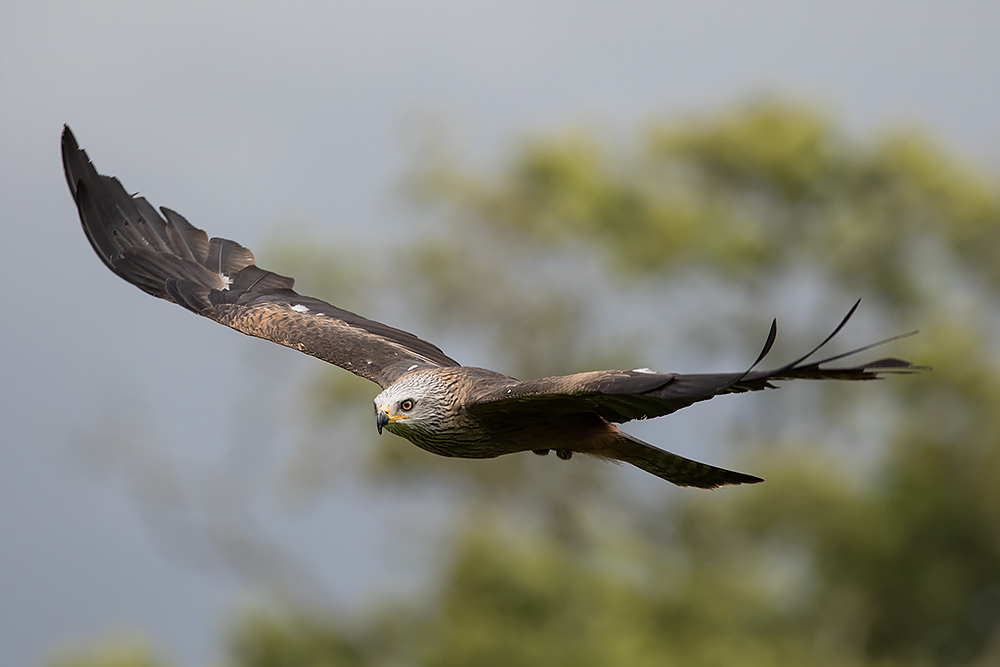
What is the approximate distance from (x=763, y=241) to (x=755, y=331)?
2.23 meters

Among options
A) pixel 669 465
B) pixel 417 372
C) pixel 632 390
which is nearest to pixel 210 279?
pixel 417 372

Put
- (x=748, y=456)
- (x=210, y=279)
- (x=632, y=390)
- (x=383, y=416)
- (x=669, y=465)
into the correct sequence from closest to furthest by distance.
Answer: (x=632, y=390) < (x=383, y=416) < (x=669, y=465) < (x=210, y=279) < (x=748, y=456)

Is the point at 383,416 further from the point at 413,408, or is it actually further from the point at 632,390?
the point at 632,390

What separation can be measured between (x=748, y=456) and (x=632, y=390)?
792 inches

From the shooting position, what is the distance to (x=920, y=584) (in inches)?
1053

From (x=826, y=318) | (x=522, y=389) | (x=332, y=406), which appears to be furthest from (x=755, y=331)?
(x=522, y=389)

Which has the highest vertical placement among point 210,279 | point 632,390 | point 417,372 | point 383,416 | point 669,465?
point 210,279

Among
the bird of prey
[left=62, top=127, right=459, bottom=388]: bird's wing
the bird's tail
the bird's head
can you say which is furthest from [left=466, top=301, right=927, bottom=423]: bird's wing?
[left=62, top=127, right=459, bottom=388]: bird's wing

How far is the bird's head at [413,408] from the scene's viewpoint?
696 centimetres

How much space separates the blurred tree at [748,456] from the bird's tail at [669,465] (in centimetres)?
1467

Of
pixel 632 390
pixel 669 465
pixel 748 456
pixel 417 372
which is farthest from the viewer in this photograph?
pixel 748 456

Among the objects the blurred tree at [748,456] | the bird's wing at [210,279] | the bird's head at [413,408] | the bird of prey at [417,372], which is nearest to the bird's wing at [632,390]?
the bird of prey at [417,372]

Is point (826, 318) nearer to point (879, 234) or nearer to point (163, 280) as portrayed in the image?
point (879, 234)

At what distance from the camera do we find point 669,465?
23.9 ft
